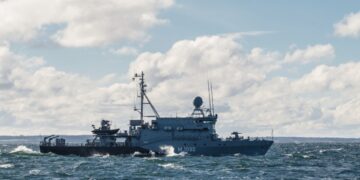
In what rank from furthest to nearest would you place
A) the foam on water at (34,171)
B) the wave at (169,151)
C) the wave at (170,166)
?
the wave at (169,151)
the wave at (170,166)
the foam on water at (34,171)

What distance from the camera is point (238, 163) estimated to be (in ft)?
259

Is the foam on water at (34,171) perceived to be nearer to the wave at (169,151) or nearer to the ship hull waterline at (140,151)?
the ship hull waterline at (140,151)

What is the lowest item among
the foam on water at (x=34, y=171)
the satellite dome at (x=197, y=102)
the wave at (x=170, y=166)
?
the foam on water at (x=34, y=171)

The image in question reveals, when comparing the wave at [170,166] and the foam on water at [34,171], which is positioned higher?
the wave at [170,166]

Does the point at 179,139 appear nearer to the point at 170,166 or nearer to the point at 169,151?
the point at 169,151

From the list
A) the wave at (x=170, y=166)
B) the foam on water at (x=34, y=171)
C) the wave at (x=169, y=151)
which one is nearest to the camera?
the foam on water at (x=34, y=171)

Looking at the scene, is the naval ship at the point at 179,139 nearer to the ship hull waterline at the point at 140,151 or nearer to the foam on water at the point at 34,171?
the ship hull waterline at the point at 140,151

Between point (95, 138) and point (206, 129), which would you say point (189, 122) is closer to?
point (206, 129)

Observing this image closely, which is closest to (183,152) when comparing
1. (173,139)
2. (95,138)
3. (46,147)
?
(173,139)

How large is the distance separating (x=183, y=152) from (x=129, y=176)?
3629 cm

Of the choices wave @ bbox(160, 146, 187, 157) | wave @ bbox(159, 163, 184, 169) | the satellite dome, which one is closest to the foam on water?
wave @ bbox(159, 163, 184, 169)

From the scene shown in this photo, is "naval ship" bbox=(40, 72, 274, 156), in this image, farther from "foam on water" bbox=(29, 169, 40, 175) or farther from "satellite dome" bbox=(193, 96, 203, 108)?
"foam on water" bbox=(29, 169, 40, 175)

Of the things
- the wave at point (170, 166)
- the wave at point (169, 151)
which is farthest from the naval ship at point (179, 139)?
the wave at point (170, 166)

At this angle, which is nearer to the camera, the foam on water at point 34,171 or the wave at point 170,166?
the foam on water at point 34,171
